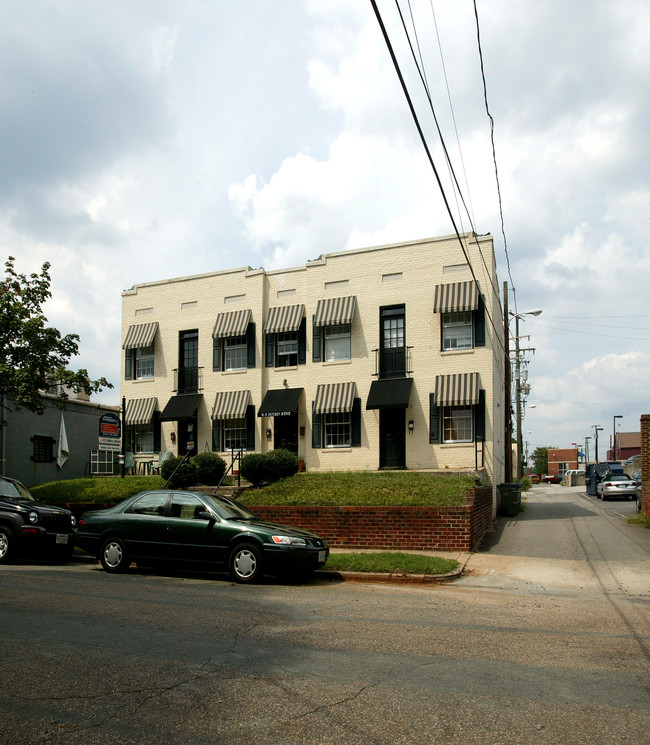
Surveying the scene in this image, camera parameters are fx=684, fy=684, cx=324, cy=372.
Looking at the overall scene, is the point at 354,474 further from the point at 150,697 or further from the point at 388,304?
the point at 150,697

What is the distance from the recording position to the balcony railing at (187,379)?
85.7 feet

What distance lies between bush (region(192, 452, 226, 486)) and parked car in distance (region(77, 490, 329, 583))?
8.54 m

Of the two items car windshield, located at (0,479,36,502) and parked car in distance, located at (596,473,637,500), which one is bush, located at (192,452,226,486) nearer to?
car windshield, located at (0,479,36,502)

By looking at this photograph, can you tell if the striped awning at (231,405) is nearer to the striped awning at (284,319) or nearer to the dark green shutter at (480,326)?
the striped awning at (284,319)

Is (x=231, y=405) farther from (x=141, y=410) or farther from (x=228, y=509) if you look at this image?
(x=228, y=509)

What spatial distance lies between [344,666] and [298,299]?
19.8 m

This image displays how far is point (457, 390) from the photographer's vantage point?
22000mm

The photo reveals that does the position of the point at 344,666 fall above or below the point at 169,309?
below

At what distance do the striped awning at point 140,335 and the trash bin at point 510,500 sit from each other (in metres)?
14.3

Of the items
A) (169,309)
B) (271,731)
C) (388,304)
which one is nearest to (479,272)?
(388,304)

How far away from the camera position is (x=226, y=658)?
606cm

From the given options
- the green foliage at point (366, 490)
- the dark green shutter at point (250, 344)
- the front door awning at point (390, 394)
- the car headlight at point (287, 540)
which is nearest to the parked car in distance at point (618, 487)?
the front door awning at point (390, 394)

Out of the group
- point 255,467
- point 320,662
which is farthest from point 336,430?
point 320,662

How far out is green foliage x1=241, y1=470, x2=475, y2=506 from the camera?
51.9ft
